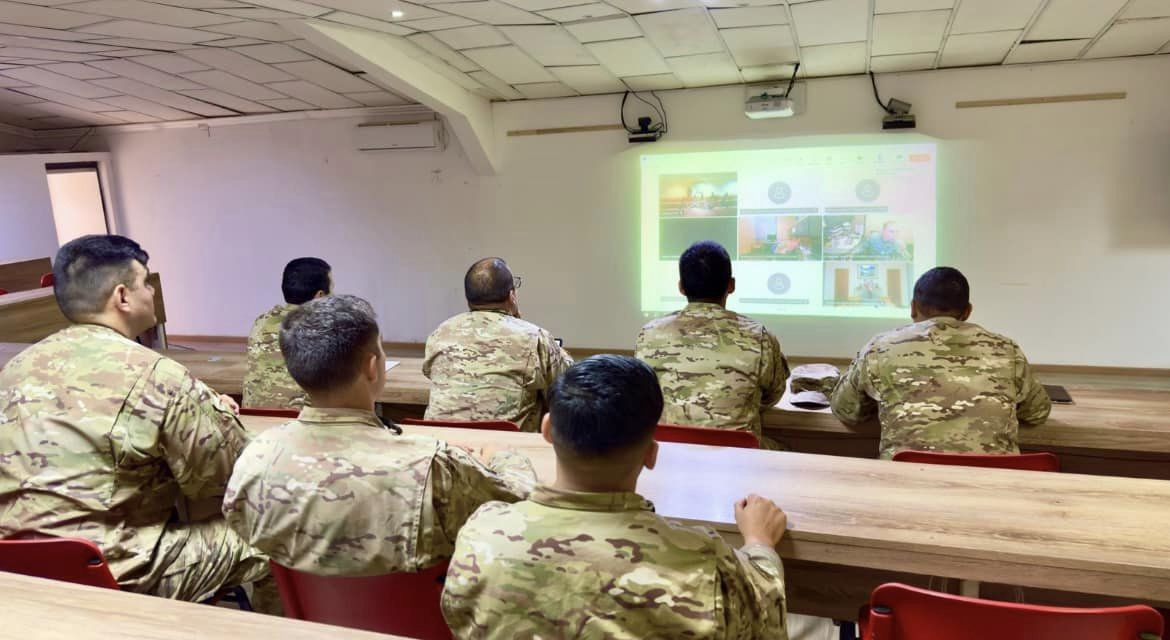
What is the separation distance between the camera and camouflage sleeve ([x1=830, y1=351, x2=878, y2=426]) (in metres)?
2.24

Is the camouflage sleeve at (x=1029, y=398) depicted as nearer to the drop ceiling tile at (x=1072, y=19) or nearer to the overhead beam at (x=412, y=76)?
the drop ceiling tile at (x=1072, y=19)

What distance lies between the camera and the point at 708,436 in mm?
Result: 1958

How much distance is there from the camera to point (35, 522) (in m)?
1.52

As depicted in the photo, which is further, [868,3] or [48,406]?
[868,3]

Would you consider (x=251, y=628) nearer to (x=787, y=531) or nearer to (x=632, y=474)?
(x=632, y=474)

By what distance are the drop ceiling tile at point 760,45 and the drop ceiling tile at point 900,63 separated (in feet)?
1.82

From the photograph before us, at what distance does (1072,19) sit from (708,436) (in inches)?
138

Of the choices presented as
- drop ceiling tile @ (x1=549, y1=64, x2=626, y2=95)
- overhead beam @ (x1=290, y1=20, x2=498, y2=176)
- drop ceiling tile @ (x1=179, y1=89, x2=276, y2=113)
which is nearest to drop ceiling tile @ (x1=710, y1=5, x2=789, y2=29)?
drop ceiling tile @ (x1=549, y1=64, x2=626, y2=95)

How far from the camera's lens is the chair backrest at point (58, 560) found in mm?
1332

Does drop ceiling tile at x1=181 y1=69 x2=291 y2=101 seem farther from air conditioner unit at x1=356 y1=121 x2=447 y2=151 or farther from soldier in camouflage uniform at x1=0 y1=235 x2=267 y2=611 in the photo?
soldier in camouflage uniform at x1=0 y1=235 x2=267 y2=611

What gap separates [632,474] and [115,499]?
1230 millimetres

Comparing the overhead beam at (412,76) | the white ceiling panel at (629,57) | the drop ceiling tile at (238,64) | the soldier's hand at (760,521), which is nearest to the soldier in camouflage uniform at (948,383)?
the soldier's hand at (760,521)

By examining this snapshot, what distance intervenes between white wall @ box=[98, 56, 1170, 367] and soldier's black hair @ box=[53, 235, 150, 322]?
4262 millimetres

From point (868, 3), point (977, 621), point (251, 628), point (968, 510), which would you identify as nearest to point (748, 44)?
point (868, 3)
